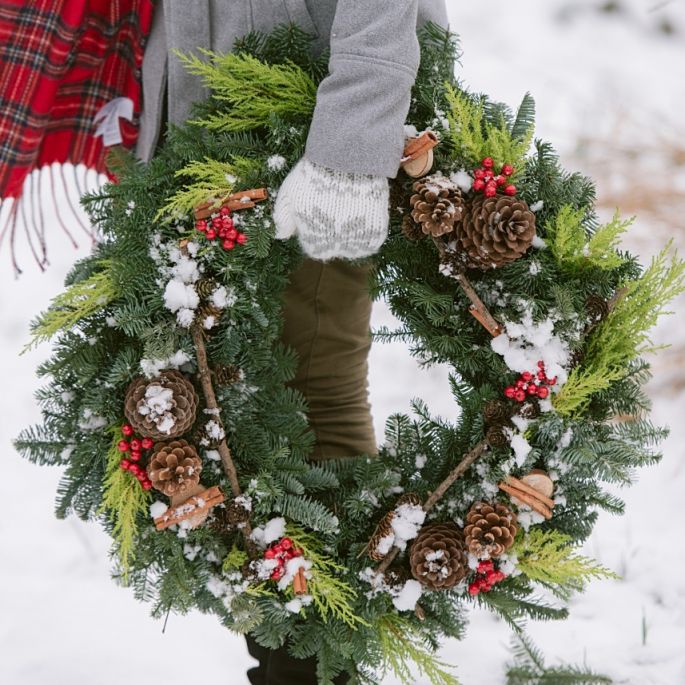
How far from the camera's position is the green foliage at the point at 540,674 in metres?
1.38

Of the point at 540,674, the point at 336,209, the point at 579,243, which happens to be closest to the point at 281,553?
the point at 336,209

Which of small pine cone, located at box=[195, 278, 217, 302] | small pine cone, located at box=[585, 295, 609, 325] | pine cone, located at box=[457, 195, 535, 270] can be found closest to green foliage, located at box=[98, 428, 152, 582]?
small pine cone, located at box=[195, 278, 217, 302]

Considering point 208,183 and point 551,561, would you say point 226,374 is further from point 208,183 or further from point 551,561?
point 551,561

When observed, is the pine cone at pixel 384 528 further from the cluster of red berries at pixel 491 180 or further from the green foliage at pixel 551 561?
the cluster of red berries at pixel 491 180

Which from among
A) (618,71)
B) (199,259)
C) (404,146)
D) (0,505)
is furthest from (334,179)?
(618,71)

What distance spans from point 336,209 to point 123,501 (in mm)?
493

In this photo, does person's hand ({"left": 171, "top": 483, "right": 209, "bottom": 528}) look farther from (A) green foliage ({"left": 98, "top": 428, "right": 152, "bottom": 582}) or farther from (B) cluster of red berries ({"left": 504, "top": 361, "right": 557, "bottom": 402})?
(B) cluster of red berries ({"left": 504, "top": 361, "right": 557, "bottom": 402})

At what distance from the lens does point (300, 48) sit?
0.99 m

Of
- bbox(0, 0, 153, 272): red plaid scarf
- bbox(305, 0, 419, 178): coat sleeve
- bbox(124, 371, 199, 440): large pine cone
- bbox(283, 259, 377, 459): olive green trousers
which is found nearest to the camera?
bbox(305, 0, 419, 178): coat sleeve

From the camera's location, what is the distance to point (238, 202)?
0.98 m

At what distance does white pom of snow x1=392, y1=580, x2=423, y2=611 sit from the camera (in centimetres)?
103

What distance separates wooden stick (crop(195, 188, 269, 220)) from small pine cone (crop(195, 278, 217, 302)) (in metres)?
0.09

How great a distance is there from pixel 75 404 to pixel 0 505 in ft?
4.11

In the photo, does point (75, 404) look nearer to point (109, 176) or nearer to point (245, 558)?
point (245, 558)
